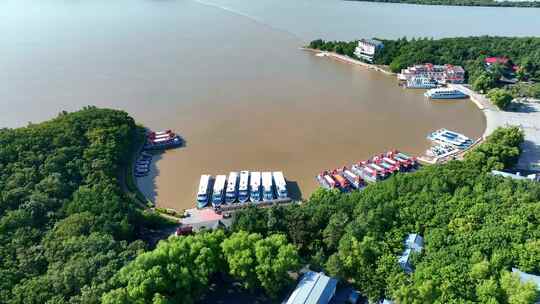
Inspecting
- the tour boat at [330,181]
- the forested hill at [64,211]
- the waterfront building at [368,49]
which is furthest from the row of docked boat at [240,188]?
the waterfront building at [368,49]

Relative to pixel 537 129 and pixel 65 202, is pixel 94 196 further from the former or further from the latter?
pixel 537 129

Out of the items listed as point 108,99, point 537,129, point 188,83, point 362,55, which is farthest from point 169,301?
point 362,55

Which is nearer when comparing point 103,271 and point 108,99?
point 103,271

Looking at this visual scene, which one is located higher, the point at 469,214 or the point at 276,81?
the point at 276,81

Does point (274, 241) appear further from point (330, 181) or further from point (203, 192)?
point (330, 181)

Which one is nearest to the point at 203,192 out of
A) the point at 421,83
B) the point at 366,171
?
the point at 366,171

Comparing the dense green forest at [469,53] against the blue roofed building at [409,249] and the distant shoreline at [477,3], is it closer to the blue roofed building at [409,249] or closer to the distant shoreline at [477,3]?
the blue roofed building at [409,249]
